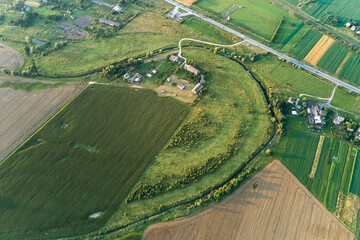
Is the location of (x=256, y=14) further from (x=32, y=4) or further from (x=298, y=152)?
(x=32, y=4)

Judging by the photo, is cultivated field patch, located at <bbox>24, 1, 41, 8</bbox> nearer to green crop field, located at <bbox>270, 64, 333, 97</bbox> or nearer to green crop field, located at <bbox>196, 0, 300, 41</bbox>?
green crop field, located at <bbox>196, 0, 300, 41</bbox>

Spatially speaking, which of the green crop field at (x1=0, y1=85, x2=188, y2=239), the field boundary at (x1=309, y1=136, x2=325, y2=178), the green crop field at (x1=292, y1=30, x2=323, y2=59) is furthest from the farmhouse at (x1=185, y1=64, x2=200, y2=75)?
the field boundary at (x1=309, y1=136, x2=325, y2=178)

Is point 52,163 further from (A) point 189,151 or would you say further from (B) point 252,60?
(B) point 252,60

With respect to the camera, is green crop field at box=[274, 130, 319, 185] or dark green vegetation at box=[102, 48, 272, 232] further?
green crop field at box=[274, 130, 319, 185]

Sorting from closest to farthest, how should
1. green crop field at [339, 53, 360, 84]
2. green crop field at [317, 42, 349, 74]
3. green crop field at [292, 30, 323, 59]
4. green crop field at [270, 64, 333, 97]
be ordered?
1. green crop field at [270, 64, 333, 97]
2. green crop field at [339, 53, 360, 84]
3. green crop field at [317, 42, 349, 74]
4. green crop field at [292, 30, 323, 59]

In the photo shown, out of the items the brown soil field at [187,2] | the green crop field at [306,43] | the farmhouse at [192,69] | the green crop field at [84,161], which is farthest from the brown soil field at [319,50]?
the brown soil field at [187,2]

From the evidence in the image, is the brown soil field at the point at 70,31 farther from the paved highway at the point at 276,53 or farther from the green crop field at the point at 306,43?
the green crop field at the point at 306,43
